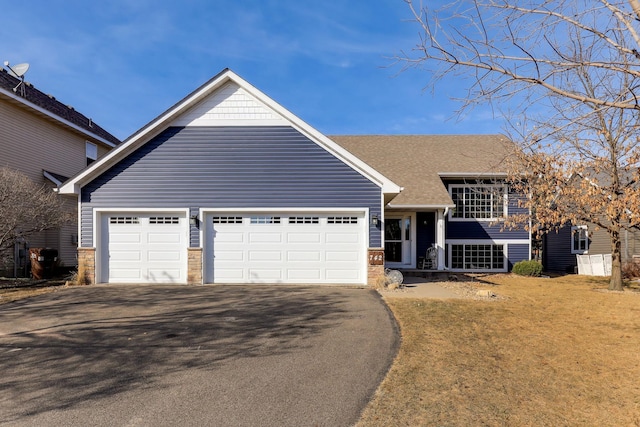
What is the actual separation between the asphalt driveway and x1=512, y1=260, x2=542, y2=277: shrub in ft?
32.3

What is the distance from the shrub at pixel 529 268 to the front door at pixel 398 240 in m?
4.56

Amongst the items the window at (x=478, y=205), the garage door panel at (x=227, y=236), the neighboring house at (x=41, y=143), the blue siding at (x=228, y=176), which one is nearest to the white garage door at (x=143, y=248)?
the blue siding at (x=228, y=176)

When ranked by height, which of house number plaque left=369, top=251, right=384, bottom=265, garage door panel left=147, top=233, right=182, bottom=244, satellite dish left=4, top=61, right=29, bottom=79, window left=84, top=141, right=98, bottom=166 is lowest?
house number plaque left=369, top=251, right=384, bottom=265

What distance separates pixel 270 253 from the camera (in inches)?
490

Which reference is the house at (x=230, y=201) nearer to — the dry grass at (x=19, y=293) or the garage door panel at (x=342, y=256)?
the garage door panel at (x=342, y=256)

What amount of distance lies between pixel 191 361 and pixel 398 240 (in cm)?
1287

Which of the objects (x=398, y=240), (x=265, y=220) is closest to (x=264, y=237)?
(x=265, y=220)

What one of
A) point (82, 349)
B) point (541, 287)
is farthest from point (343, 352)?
point (541, 287)

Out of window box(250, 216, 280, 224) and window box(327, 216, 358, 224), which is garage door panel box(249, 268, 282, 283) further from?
window box(327, 216, 358, 224)

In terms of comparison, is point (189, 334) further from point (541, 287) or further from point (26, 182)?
point (541, 287)

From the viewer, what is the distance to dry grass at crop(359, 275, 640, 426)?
393 cm

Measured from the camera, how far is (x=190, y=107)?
12.5m

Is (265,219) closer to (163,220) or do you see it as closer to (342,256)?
(342,256)

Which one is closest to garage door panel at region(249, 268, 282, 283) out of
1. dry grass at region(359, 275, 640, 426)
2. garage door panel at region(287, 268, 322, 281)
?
garage door panel at region(287, 268, 322, 281)
